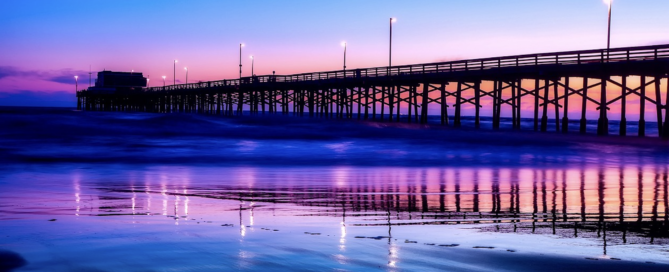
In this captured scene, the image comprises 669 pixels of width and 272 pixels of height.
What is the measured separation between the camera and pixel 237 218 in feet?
18.8

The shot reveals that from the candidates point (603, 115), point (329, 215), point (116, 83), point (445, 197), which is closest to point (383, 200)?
point (445, 197)

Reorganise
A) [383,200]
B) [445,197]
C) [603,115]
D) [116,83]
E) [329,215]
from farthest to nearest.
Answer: [116,83]
[603,115]
[445,197]
[383,200]
[329,215]

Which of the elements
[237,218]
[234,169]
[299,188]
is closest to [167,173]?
[234,169]

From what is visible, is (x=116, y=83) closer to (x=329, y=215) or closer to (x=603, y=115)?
(x=603, y=115)

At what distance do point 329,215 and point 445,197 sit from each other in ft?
6.81

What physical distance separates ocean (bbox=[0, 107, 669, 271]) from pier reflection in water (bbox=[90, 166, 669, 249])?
0.02 meters

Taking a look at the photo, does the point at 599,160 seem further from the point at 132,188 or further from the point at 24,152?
the point at 24,152

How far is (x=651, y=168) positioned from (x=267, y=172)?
790cm

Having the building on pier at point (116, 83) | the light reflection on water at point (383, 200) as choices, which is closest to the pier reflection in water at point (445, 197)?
the light reflection on water at point (383, 200)

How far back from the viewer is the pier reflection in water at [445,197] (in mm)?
5484

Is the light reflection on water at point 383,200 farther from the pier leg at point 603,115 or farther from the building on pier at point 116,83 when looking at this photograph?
the building on pier at point 116,83

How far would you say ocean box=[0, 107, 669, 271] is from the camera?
393 cm

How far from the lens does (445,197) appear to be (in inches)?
299

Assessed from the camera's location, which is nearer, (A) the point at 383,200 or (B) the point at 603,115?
(A) the point at 383,200
